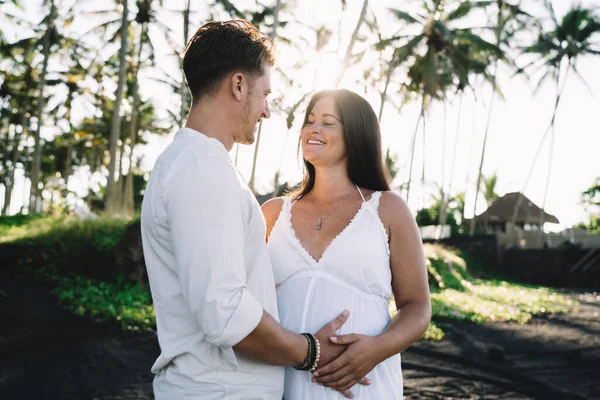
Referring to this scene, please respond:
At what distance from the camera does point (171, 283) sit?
1643 mm

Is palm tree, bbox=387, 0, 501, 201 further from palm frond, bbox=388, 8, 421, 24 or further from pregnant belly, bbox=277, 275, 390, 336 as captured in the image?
pregnant belly, bbox=277, 275, 390, 336

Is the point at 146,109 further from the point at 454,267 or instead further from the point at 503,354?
the point at 503,354

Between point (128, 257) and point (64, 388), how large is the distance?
17.9 ft

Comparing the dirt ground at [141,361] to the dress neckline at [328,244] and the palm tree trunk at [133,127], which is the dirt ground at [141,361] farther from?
the palm tree trunk at [133,127]

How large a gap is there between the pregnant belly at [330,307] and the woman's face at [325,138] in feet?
1.99

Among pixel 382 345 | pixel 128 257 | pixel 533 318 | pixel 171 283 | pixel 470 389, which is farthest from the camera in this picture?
pixel 533 318

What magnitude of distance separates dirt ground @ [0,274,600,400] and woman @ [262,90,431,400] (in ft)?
12.6

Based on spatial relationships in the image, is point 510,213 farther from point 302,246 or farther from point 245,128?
point 245,128

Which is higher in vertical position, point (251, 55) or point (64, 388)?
point (251, 55)

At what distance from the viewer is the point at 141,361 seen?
6.69m

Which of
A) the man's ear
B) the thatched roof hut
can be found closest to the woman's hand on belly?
the man's ear

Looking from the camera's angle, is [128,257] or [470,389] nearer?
[470,389]

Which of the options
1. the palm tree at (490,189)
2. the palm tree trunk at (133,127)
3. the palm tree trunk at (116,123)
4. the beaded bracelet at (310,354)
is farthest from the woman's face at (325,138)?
the palm tree at (490,189)

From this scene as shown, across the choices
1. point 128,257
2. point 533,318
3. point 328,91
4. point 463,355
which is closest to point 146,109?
point 128,257
